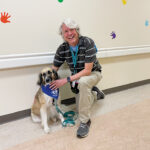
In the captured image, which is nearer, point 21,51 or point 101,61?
point 21,51

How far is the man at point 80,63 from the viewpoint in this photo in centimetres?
156

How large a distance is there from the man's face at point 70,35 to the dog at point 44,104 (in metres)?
0.35

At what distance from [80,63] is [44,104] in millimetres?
572

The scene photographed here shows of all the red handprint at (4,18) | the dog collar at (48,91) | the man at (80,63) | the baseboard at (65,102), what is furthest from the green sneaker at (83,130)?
the red handprint at (4,18)

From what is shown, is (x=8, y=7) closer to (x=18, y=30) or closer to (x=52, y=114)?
(x=18, y=30)

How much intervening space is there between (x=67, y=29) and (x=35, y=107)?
2.91 ft

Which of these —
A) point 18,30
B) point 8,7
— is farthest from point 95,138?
point 8,7

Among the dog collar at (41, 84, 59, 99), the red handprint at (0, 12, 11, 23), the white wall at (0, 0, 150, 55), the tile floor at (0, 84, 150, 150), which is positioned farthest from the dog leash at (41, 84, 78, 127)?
the red handprint at (0, 12, 11, 23)

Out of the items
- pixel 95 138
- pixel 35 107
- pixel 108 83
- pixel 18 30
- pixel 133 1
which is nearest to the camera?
pixel 95 138

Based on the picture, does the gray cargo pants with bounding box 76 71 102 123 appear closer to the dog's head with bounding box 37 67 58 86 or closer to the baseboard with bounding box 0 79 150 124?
the dog's head with bounding box 37 67 58 86

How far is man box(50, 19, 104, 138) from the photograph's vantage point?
5.12 ft

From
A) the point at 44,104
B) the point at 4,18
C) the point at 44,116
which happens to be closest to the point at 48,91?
the point at 44,104

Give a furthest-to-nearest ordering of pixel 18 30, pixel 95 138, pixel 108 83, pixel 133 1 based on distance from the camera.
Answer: pixel 108 83 < pixel 133 1 < pixel 18 30 < pixel 95 138

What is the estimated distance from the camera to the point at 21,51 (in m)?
1.67
